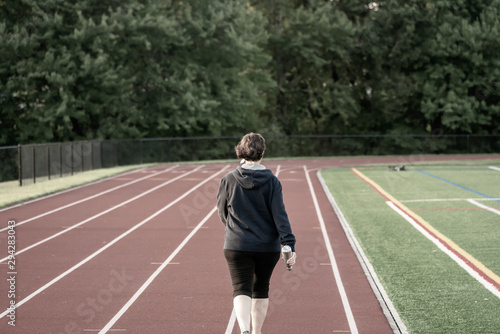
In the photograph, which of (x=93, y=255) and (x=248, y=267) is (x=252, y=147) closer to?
(x=248, y=267)

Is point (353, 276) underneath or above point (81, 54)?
underneath

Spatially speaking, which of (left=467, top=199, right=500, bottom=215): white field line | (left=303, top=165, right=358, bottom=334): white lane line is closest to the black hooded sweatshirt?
(left=303, top=165, right=358, bottom=334): white lane line

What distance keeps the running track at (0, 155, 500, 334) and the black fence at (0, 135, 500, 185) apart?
8.69m

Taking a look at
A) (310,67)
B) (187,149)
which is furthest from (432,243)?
(310,67)

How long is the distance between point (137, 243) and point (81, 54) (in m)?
28.9

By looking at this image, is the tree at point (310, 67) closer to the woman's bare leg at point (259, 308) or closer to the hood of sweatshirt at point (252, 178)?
the woman's bare leg at point (259, 308)

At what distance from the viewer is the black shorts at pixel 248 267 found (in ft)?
19.6

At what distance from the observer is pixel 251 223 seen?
19.6ft

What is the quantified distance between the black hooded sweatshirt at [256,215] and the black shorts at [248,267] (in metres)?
0.05

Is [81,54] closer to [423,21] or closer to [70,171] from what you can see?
[70,171]

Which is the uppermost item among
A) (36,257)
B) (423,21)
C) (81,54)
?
(423,21)

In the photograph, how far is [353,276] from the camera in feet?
33.1

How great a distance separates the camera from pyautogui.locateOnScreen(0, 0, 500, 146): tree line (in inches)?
1588

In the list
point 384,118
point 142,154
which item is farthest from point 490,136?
point 142,154
